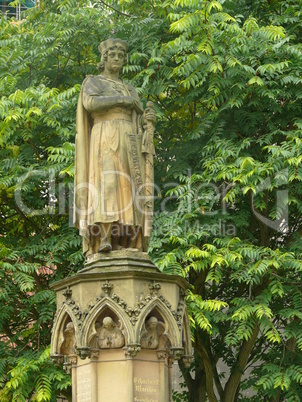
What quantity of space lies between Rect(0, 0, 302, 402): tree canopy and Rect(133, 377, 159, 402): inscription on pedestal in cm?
400

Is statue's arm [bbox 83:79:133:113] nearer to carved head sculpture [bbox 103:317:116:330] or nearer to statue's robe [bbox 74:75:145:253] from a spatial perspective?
statue's robe [bbox 74:75:145:253]

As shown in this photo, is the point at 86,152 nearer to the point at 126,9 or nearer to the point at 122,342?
the point at 122,342

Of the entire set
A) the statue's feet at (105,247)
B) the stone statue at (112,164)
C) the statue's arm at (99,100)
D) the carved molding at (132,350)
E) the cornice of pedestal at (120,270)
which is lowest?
the carved molding at (132,350)

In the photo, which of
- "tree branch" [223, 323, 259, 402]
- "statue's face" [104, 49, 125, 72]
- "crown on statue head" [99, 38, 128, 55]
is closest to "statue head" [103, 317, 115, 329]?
"statue's face" [104, 49, 125, 72]

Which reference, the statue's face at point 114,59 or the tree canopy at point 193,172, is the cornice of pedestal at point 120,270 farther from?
the tree canopy at point 193,172

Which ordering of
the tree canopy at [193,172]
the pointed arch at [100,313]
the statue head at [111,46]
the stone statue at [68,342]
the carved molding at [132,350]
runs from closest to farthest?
the carved molding at [132,350] < the pointed arch at [100,313] < the stone statue at [68,342] < the statue head at [111,46] < the tree canopy at [193,172]

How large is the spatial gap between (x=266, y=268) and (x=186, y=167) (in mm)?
2751

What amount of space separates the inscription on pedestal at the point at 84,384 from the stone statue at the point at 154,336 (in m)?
0.72

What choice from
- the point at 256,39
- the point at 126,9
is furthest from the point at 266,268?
the point at 126,9

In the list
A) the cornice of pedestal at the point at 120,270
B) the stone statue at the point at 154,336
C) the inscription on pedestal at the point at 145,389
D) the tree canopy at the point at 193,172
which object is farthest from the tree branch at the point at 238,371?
the inscription on pedestal at the point at 145,389

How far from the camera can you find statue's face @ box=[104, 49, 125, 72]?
1216cm

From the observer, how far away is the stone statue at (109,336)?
10.9 m

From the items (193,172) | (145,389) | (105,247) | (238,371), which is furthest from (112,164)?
(238,371)

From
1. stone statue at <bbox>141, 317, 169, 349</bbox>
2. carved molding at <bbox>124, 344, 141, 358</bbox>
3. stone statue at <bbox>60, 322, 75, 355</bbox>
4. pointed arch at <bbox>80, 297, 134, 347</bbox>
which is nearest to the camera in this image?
carved molding at <bbox>124, 344, 141, 358</bbox>
